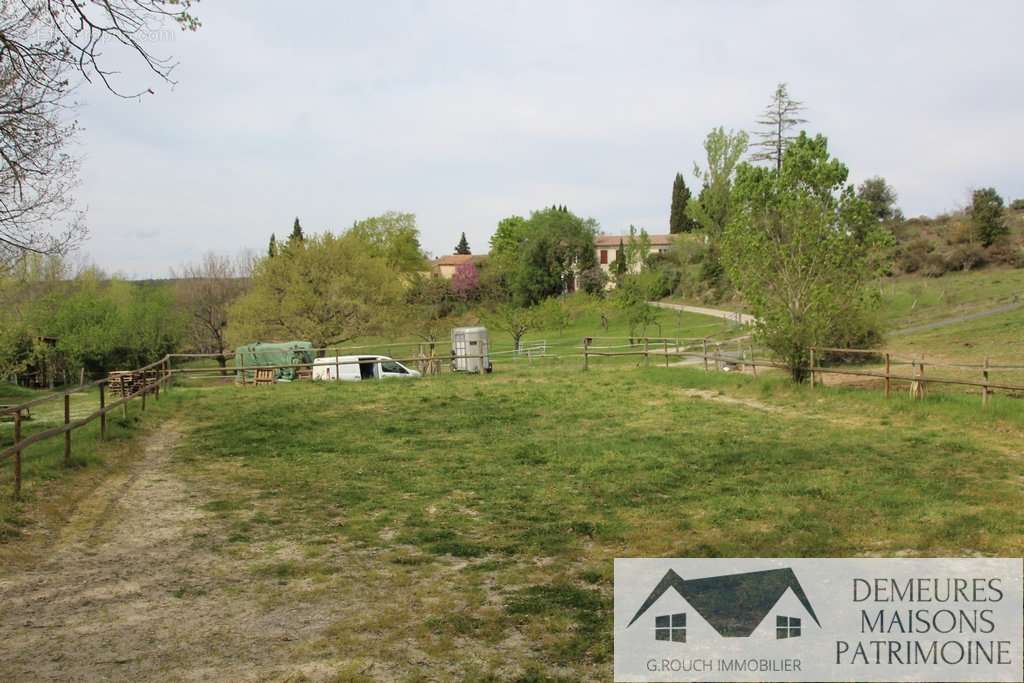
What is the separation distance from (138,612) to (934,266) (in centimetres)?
5013

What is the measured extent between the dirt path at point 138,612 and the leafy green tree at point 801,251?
13.7m

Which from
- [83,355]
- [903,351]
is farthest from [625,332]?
[83,355]

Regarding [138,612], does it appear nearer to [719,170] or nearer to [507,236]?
[719,170]

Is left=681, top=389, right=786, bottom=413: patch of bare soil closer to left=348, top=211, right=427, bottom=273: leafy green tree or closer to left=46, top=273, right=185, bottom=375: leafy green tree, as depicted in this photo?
left=46, top=273, right=185, bottom=375: leafy green tree

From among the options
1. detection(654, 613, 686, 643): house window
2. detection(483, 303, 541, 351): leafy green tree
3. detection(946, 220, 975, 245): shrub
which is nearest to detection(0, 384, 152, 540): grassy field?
detection(654, 613, 686, 643): house window

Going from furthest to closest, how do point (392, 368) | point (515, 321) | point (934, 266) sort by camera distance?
point (934, 266), point (515, 321), point (392, 368)

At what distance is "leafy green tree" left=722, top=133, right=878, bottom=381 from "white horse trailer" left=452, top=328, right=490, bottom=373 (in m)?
10.9

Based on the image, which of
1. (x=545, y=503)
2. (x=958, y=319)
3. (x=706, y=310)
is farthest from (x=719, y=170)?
(x=545, y=503)

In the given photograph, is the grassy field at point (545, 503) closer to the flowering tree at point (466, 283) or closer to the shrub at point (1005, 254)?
the shrub at point (1005, 254)

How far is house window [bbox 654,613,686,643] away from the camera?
462 cm

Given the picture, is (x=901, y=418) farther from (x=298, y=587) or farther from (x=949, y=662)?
(x=298, y=587)

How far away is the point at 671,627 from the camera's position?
4.74 metres

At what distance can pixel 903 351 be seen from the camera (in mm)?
25938

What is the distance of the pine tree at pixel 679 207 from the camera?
280 feet
